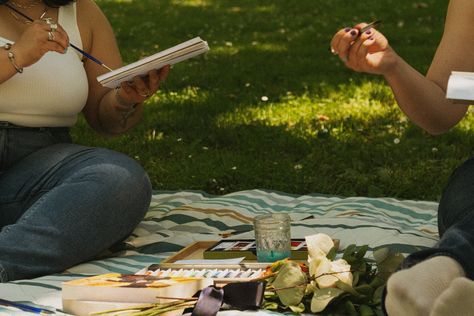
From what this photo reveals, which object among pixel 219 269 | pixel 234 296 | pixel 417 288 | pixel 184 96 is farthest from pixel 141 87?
pixel 184 96

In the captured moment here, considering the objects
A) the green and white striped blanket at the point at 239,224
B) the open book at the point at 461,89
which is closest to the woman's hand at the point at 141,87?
the green and white striped blanket at the point at 239,224

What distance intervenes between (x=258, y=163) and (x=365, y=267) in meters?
2.40

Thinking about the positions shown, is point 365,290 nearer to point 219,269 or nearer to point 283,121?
point 219,269

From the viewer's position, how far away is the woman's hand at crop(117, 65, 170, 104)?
317 centimetres

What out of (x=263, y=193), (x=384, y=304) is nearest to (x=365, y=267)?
(x=384, y=304)

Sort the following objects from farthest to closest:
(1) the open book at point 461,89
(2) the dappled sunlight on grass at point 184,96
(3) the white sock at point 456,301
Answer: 1. (2) the dappled sunlight on grass at point 184,96
2. (1) the open book at point 461,89
3. (3) the white sock at point 456,301

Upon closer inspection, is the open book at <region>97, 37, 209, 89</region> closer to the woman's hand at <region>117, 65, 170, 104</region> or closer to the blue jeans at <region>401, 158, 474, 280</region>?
the woman's hand at <region>117, 65, 170, 104</region>

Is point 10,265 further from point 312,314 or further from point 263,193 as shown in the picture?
point 263,193

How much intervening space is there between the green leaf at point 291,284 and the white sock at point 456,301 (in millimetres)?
530

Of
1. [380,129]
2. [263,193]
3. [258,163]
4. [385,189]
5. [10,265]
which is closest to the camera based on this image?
[10,265]

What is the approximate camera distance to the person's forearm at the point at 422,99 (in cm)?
275

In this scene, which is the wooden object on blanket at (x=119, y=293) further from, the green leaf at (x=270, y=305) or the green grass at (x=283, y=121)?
the green grass at (x=283, y=121)

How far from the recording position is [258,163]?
4.91m

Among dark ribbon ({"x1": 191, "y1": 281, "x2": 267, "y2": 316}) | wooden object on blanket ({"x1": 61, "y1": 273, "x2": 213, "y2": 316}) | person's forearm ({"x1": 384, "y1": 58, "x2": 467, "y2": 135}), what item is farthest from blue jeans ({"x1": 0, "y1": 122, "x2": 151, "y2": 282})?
person's forearm ({"x1": 384, "y1": 58, "x2": 467, "y2": 135})
